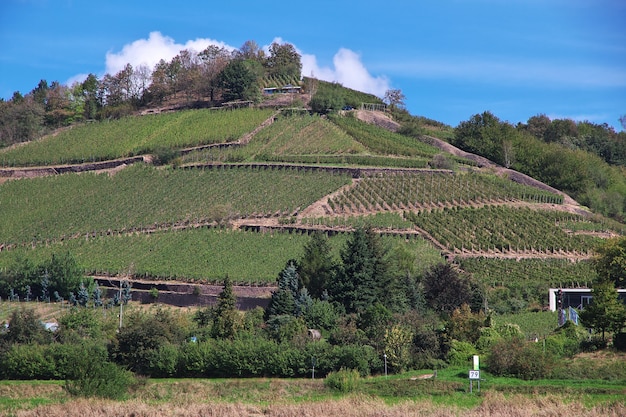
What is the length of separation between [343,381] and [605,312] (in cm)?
1413

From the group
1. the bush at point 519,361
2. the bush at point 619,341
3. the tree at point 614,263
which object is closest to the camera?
the bush at point 519,361

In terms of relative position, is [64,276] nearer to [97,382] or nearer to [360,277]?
[360,277]

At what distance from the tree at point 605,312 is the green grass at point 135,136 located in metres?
52.4

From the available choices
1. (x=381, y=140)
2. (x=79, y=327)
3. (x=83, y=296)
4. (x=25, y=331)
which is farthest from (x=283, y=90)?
(x=25, y=331)

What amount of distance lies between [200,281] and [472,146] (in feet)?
136

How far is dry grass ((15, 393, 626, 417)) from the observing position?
145 feet

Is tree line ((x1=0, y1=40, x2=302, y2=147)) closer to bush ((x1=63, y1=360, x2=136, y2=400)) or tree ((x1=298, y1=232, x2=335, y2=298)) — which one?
tree ((x1=298, y1=232, x2=335, y2=298))

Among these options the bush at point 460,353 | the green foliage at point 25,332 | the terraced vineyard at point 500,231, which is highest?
the terraced vineyard at point 500,231

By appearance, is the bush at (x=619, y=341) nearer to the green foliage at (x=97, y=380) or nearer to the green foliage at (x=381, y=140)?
the green foliage at (x=97, y=380)

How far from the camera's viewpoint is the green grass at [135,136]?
346 ft

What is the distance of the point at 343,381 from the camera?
49.8 metres

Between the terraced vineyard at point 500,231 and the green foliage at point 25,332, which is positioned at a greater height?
the terraced vineyard at point 500,231

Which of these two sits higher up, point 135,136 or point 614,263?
point 135,136

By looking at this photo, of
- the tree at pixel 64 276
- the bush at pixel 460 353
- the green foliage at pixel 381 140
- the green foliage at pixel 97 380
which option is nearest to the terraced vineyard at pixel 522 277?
the bush at pixel 460 353
